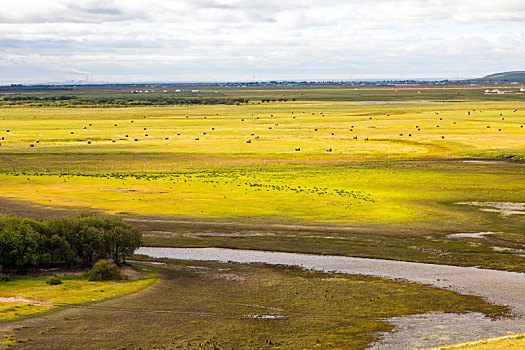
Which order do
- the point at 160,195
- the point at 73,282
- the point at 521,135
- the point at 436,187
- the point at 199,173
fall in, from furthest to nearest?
1. the point at 521,135
2. the point at 199,173
3. the point at 436,187
4. the point at 160,195
5. the point at 73,282

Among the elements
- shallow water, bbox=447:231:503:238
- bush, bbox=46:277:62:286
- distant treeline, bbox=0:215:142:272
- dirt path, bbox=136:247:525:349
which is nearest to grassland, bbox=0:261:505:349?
dirt path, bbox=136:247:525:349

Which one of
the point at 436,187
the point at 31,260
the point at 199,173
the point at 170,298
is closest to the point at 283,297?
the point at 170,298

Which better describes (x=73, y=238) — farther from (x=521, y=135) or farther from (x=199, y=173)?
(x=521, y=135)

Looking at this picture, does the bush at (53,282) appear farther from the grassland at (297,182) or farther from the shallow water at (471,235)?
the shallow water at (471,235)

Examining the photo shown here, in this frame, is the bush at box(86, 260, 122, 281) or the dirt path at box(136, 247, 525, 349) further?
the bush at box(86, 260, 122, 281)

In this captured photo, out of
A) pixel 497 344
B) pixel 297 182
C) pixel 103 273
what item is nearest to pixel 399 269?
pixel 497 344

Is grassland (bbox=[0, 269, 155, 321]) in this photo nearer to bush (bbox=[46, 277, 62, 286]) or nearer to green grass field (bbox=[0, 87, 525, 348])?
bush (bbox=[46, 277, 62, 286])

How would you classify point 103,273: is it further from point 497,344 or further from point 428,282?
point 497,344
